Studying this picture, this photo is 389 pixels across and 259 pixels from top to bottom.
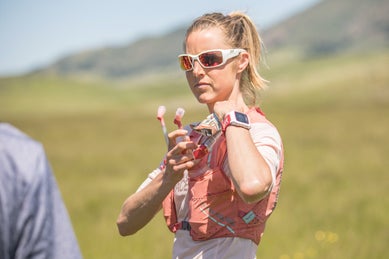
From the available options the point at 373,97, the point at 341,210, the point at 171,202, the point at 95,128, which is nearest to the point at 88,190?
the point at 341,210

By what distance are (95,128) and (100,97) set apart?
150m

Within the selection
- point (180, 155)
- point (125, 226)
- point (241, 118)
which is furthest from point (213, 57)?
point (125, 226)

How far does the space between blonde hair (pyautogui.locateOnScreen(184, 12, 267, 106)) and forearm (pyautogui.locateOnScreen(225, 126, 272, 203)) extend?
682 millimetres

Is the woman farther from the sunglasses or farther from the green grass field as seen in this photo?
the green grass field

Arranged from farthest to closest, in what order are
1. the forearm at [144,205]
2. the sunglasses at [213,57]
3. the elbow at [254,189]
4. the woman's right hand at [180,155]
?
1. the sunglasses at [213,57]
2. the forearm at [144,205]
3. the woman's right hand at [180,155]
4. the elbow at [254,189]

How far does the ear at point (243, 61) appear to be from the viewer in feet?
11.3

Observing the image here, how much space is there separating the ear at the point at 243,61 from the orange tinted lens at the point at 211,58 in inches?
5.3

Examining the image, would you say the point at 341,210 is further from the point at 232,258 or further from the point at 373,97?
the point at 373,97

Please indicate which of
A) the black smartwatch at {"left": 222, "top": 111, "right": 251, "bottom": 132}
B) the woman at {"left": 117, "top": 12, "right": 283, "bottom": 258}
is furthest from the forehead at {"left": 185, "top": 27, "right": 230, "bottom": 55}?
the black smartwatch at {"left": 222, "top": 111, "right": 251, "bottom": 132}

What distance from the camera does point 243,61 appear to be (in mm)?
3471

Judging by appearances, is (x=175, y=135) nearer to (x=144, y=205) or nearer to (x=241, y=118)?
(x=241, y=118)

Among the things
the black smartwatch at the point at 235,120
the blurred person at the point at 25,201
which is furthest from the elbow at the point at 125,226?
the blurred person at the point at 25,201

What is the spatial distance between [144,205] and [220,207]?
37cm

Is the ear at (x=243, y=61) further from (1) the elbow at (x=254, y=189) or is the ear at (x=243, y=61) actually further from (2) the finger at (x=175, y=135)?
(1) the elbow at (x=254, y=189)
